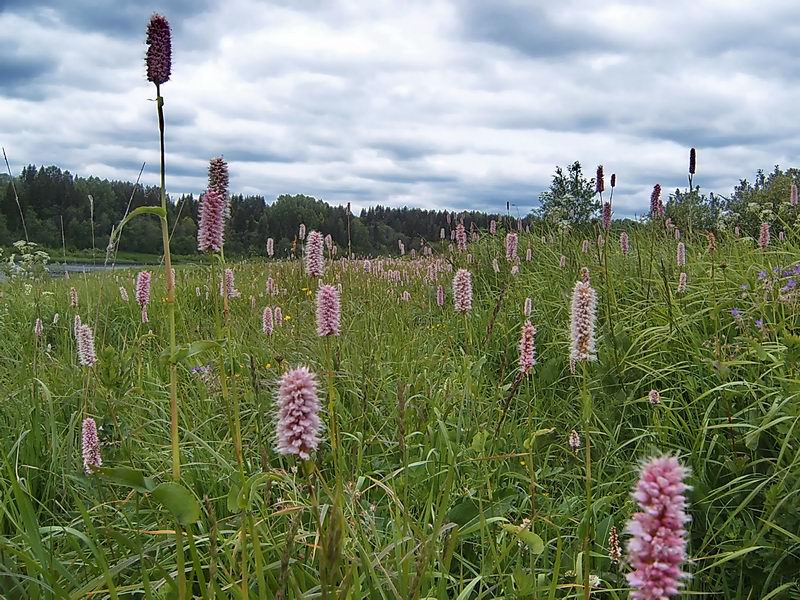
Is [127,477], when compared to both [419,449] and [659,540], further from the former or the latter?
[419,449]

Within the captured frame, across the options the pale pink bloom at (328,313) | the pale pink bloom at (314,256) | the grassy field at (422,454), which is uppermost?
the pale pink bloom at (314,256)

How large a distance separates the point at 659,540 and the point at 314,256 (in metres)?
1.43

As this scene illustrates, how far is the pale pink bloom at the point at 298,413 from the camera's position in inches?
51.9

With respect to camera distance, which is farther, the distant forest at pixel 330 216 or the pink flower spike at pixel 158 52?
the distant forest at pixel 330 216

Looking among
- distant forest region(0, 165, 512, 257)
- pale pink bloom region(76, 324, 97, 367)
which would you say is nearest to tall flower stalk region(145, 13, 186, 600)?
pale pink bloom region(76, 324, 97, 367)

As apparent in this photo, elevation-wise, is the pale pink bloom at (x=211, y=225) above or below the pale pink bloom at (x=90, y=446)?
above

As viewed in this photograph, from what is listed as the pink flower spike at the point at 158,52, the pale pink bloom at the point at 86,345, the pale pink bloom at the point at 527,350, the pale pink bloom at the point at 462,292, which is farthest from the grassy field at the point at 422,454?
the pink flower spike at the point at 158,52

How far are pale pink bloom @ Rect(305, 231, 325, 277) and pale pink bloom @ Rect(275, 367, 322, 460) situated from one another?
0.67 m

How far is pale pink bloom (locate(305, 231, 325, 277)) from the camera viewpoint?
78.1 inches

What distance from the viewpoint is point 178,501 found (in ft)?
4.49

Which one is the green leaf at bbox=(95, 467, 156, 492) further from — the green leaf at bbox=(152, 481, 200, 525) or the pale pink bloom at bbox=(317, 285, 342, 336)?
the pale pink bloom at bbox=(317, 285, 342, 336)

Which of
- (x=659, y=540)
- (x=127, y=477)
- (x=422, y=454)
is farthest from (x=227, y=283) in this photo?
(x=659, y=540)

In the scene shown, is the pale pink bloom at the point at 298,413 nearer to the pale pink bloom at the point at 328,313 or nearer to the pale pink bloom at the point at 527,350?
the pale pink bloom at the point at 328,313

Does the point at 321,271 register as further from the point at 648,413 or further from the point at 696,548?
the point at 648,413
